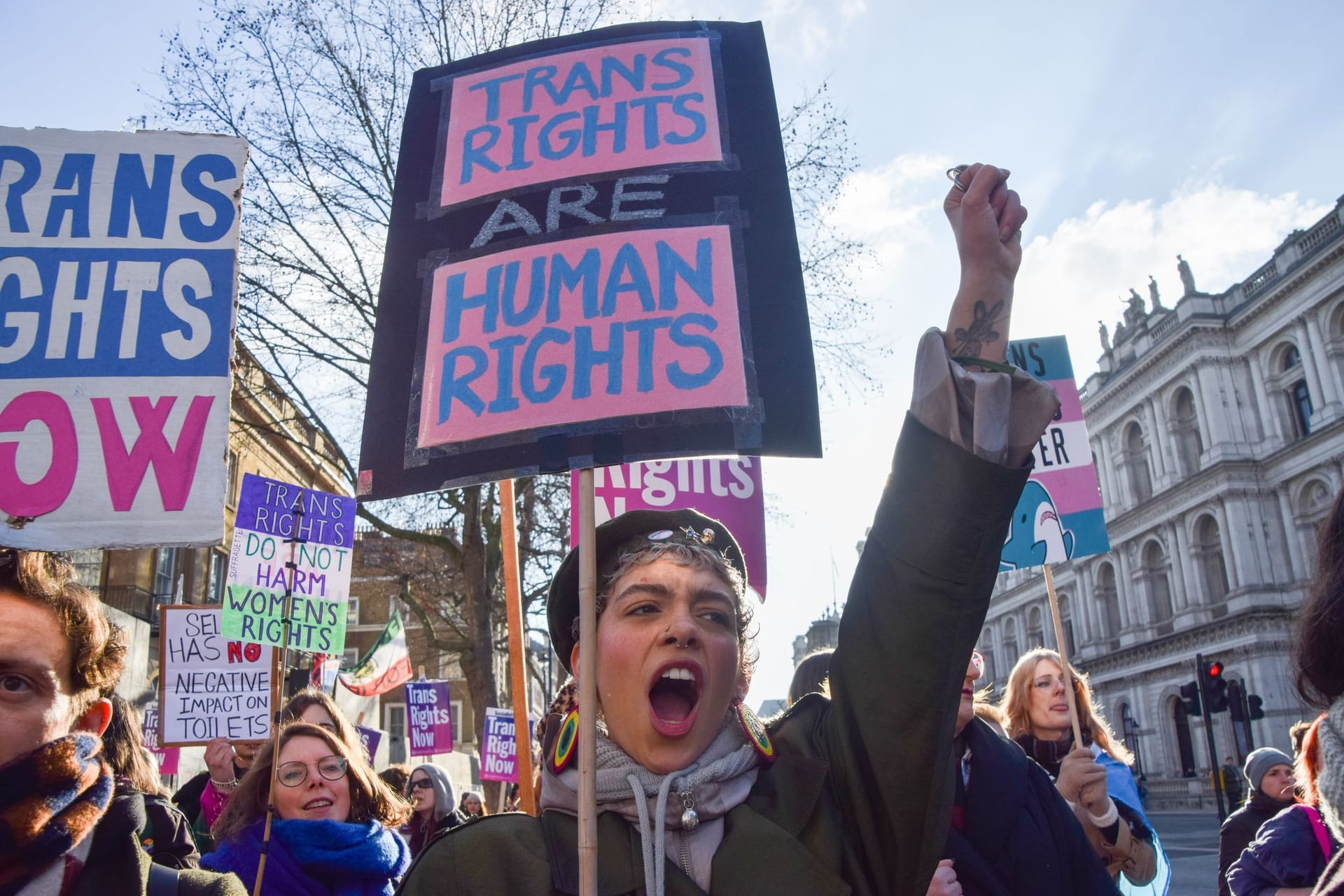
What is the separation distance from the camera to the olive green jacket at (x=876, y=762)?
4.90ft

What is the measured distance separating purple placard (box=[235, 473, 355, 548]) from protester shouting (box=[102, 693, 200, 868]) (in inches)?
97.6

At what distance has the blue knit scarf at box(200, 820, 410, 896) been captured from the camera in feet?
11.1

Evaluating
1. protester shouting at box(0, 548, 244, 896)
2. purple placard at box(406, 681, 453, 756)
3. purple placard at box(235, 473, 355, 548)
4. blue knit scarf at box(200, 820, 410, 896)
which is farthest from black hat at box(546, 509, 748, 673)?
purple placard at box(406, 681, 453, 756)

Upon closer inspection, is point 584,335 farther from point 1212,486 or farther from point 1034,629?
point 1034,629

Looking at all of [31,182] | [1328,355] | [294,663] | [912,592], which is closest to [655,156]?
[912,592]

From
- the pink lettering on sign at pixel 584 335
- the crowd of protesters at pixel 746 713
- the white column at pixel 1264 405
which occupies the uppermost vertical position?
the white column at pixel 1264 405

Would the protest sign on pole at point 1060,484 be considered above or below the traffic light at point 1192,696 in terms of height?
above

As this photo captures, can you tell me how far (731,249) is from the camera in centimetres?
229

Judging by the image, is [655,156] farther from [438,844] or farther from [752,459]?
[752,459]

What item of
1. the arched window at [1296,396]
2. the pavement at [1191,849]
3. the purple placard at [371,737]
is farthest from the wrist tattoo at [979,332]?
the arched window at [1296,396]

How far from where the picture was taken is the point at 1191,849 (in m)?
20.7

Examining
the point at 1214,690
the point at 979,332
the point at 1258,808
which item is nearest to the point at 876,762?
the point at 979,332

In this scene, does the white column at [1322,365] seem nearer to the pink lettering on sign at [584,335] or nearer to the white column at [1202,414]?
the white column at [1202,414]

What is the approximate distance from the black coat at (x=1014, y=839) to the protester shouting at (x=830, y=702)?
0.93 meters
